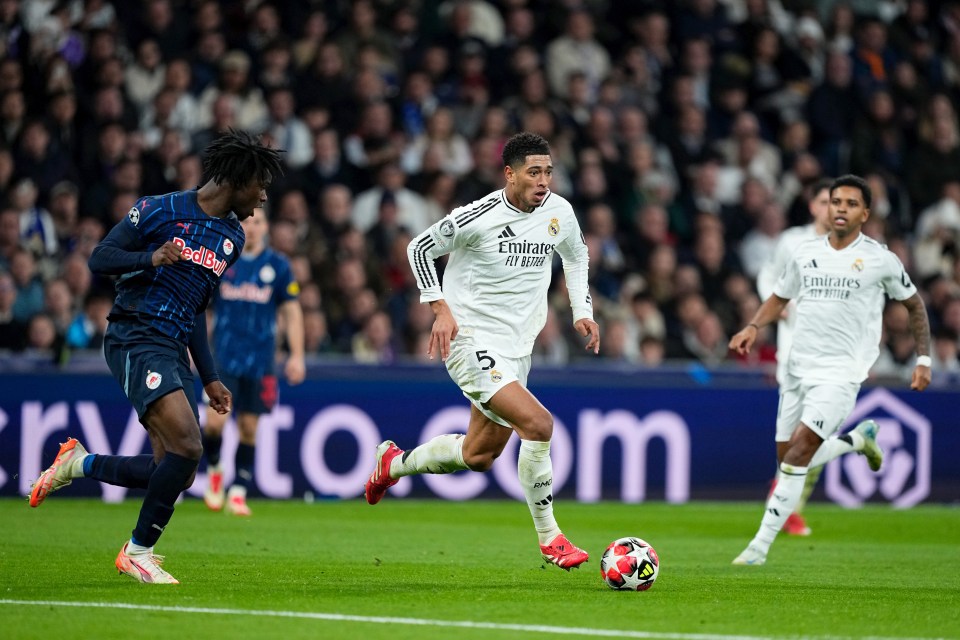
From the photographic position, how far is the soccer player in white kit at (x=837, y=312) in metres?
10.2

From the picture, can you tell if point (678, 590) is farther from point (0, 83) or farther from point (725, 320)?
point (0, 83)

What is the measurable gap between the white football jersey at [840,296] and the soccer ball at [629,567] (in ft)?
9.81

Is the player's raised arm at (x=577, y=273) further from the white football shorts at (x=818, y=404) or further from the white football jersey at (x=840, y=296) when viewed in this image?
the white football jersey at (x=840, y=296)

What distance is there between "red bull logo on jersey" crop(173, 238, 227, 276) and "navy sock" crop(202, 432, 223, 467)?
5.69 m

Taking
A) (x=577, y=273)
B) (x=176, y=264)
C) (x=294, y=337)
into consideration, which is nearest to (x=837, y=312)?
(x=577, y=273)

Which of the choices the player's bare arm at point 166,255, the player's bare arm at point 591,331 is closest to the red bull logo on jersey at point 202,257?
the player's bare arm at point 166,255

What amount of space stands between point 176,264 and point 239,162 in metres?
0.63

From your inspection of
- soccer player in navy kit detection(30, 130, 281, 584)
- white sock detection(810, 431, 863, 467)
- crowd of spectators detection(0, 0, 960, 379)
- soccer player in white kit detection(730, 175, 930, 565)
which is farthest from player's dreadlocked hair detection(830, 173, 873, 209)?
crowd of spectators detection(0, 0, 960, 379)

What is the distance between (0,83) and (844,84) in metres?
11.3

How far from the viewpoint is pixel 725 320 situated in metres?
17.9

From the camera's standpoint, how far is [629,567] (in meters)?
7.90

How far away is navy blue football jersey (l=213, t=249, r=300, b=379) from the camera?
1335cm

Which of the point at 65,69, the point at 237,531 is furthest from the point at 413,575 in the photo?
the point at 65,69

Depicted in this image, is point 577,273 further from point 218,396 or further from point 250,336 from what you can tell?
point 250,336
